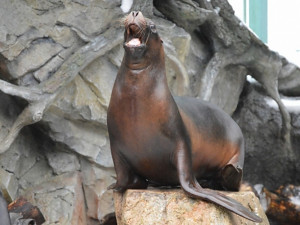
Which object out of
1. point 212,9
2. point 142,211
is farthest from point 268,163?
point 142,211

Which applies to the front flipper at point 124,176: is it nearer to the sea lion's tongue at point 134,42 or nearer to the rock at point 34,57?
the sea lion's tongue at point 134,42

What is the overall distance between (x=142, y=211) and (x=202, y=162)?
0.46m

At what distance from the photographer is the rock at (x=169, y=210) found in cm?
245

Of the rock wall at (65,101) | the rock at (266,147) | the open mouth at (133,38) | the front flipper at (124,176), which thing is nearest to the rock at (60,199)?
the rock wall at (65,101)

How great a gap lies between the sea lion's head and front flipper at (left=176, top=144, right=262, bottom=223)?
1.39ft

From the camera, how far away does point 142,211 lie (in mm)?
2559

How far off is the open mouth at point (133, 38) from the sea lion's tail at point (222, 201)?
66 centimetres

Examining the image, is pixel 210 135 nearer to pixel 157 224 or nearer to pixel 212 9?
pixel 157 224

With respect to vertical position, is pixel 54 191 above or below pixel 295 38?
below

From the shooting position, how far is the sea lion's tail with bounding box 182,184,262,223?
236 centimetres

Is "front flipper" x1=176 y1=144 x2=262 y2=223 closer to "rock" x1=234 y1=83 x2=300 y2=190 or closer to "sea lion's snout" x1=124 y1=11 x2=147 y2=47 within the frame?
"sea lion's snout" x1=124 y1=11 x2=147 y2=47

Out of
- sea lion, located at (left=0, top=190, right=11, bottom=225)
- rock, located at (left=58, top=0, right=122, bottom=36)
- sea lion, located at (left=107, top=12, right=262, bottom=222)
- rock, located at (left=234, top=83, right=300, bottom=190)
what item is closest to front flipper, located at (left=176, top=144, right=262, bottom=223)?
sea lion, located at (left=107, top=12, right=262, bottom=222)

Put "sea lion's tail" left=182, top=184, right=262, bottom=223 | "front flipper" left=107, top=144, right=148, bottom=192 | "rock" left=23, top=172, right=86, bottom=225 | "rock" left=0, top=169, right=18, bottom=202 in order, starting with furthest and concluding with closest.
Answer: "rock" left=23, top=172, right=86, bottom=225 → "rock" left=0, top=169, right=18, bottom=202 → "front flipper" left=107, top=144, right=148, bottom=192 → "sea lion's tail" left=182, top=184, right=262, bottom=223

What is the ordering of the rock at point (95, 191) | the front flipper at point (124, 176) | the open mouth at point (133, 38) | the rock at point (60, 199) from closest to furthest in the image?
the open mouth at point (133, 38) < the front flipper at point (124, 176) < the rock at point (60, 199) < the rock at point (95, 191)
